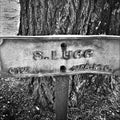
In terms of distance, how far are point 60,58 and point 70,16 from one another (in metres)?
0.49

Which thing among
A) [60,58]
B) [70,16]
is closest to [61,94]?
[60,58]

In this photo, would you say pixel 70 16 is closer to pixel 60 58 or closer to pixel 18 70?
pixel 60 58

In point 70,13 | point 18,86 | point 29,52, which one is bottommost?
point 18,86

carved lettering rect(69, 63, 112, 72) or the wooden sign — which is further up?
the wooden sign

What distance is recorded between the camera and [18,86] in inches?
89.7

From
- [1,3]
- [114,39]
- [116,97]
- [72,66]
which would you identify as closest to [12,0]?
[1,3]

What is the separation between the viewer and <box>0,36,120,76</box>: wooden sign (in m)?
1.28

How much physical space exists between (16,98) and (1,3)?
3.57ft

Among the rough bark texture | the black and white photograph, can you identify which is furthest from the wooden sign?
the rough bark texture

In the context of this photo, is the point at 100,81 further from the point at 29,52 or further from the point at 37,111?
the point at 29,52

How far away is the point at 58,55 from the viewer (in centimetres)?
131

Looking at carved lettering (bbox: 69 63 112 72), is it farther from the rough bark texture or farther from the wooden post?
the rough bark texture

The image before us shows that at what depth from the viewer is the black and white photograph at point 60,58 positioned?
1.29 m

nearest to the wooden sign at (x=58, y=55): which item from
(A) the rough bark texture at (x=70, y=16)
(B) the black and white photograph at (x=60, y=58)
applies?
(B) the black and white photograph at (x=60, y=58)
